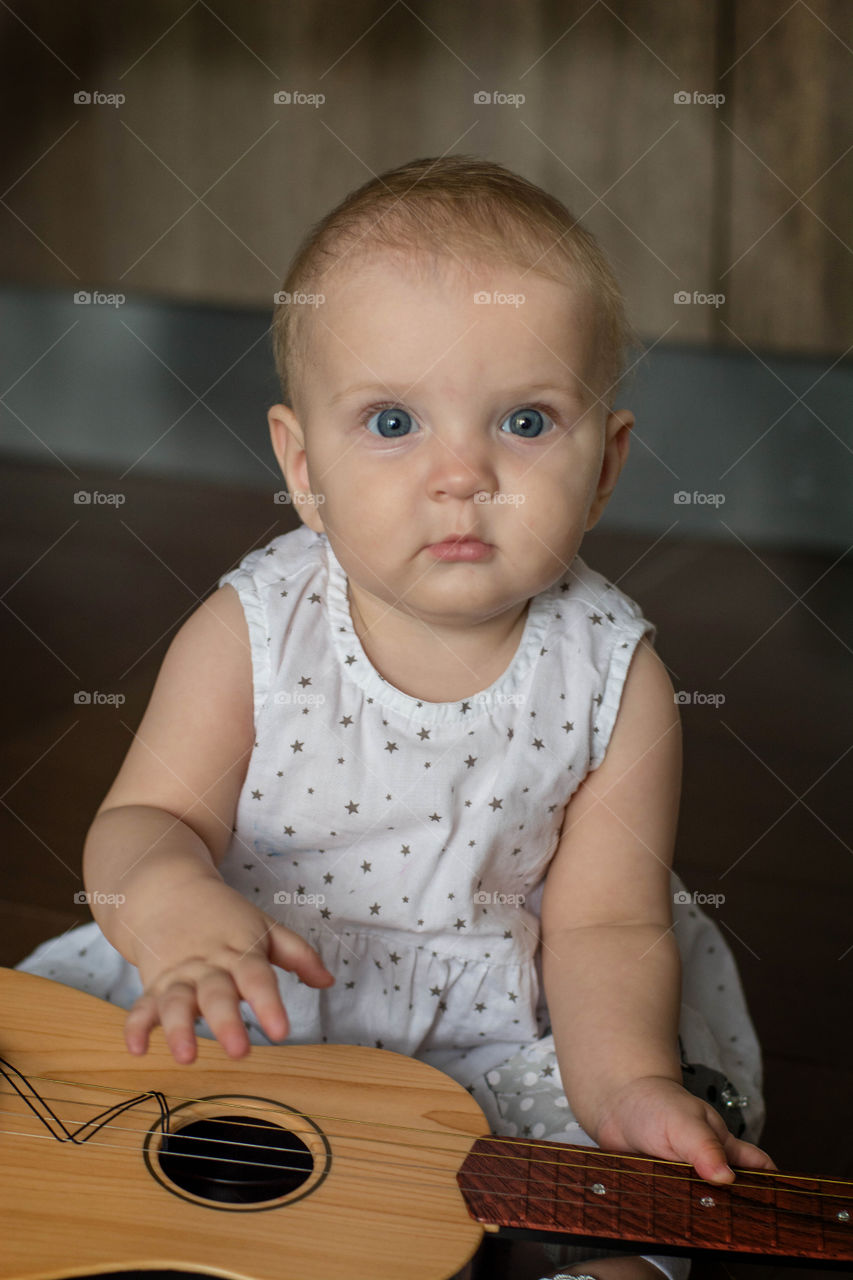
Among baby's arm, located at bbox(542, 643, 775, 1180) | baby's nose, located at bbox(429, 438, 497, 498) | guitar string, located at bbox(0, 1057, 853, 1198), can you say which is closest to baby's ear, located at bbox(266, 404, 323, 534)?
baby's nose, located at bbox(429, 438, 497, 498)

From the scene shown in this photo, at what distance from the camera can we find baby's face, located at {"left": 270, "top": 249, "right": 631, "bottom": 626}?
2.35 ft

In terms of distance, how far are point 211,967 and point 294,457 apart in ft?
1.09

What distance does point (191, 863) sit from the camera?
0.72m

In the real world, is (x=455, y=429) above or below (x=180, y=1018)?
above

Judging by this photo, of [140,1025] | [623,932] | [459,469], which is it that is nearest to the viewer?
[140,1025]

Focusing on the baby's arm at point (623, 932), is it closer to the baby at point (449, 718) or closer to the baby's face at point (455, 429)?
the baby at point (449, 718)

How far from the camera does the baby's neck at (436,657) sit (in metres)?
0.84

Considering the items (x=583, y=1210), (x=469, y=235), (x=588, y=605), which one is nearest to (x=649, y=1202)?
(x=583, y=1210)

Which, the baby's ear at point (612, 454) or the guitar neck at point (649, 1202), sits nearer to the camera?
the guitar neck at point (649, 1202)

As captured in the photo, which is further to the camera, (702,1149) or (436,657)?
(436,657)

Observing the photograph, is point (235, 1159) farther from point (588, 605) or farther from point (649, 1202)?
point (588, 605)

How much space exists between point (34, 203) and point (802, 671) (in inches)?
74.4

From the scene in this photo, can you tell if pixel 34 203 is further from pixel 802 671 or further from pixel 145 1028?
pixel 145 1028

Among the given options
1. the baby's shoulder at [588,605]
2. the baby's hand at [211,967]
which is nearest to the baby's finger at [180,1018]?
the baby's hand at [211,967]
